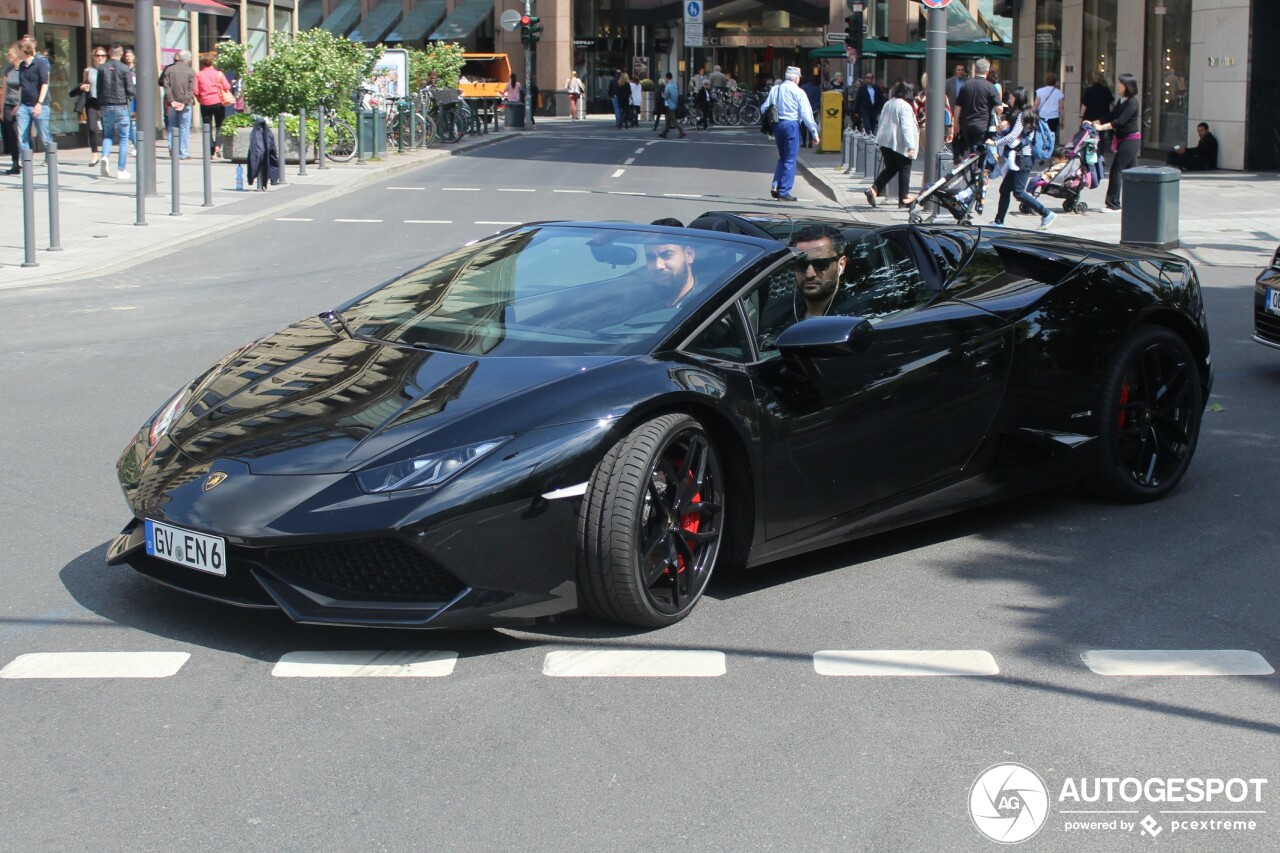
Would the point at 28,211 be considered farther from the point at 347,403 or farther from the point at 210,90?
the point at 210,90

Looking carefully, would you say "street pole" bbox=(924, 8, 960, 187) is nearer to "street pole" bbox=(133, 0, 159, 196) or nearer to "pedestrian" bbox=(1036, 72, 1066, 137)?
"pedestrian" bbox=(1036, 72, 1066, 137)

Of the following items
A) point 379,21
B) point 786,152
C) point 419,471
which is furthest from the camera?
Answer: point 379,21

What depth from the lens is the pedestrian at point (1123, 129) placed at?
63.8 feet

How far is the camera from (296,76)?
2534 cm

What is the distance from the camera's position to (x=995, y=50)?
41.2m

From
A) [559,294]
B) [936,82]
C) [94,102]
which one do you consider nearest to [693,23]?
[94,102]

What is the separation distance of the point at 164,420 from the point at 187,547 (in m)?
0.85

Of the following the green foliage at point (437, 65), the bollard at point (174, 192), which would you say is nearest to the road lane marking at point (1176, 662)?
the bollard at point (174, 192)

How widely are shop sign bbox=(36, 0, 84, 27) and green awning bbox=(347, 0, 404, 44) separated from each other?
37568 millimetres

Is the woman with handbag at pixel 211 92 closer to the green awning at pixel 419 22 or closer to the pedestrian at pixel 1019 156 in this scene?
the pedestrian at pixel 1019 156

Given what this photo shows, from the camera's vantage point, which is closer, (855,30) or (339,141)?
(339,141)

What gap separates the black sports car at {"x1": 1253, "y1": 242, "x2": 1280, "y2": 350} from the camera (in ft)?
29.7

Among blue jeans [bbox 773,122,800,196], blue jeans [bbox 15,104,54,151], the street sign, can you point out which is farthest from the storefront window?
the street sign

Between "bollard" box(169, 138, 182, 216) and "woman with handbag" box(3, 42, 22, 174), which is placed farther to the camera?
"woman with handbag" box(3, 42, 22, 174)
